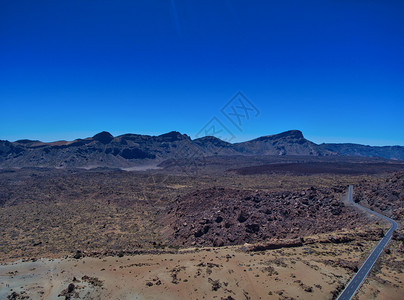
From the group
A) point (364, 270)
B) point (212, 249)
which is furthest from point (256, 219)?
point (364, 270)

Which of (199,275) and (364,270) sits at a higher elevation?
(364,270)

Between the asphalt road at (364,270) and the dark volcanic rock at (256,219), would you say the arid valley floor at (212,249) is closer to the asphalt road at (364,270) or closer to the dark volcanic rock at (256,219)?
the dark volcanic rock at (256,219)

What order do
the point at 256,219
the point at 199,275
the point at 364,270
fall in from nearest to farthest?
the point at 364,270, the point at 199,275, the point at 256,219

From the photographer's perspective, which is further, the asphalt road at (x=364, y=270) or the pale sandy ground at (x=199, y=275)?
the pale sandy ground at (x=199, y=275)

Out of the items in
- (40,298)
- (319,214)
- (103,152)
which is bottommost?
(40,298)

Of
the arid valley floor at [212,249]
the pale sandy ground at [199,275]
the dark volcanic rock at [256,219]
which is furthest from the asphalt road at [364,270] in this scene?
the dark volcanic rock at [256,219]

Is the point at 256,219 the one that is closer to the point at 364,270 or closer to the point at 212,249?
the point at 212,249

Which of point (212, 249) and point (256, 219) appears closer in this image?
point (212, 249)

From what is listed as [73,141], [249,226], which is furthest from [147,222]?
[73,141]

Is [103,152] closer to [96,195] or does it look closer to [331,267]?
[96,195]
